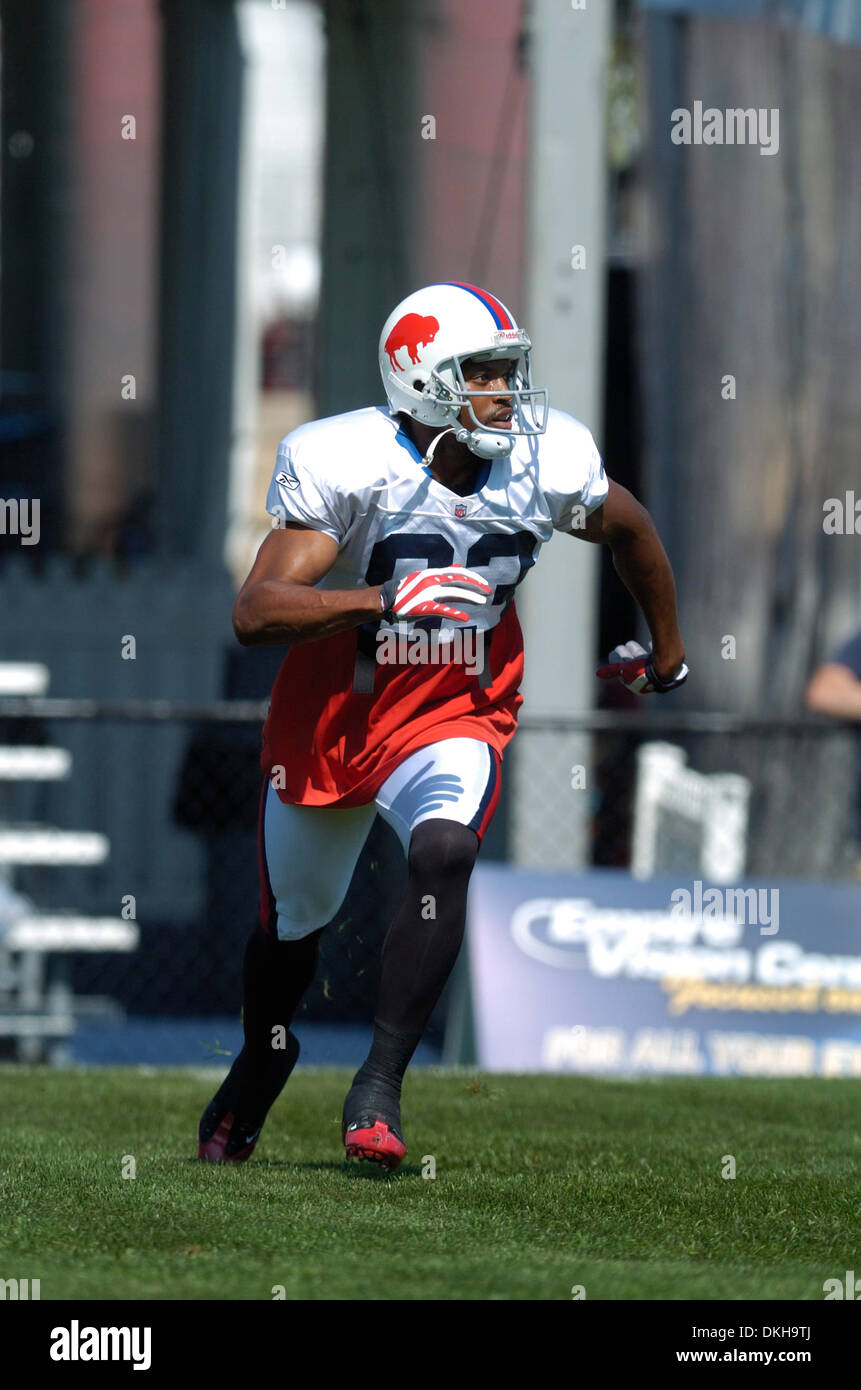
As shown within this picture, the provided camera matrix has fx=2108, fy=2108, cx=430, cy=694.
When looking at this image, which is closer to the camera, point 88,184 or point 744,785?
point 744,785

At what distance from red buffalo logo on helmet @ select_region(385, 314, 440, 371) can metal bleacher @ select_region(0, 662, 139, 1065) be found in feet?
A: 14.6

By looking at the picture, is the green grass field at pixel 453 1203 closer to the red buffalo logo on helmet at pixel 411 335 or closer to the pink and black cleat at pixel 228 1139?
the pink and black cleat at pixel 228 1139

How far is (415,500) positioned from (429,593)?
1.07ft

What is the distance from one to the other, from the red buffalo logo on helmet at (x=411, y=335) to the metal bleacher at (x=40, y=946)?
447 cm

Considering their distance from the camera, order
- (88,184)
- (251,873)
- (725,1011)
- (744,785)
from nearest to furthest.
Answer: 1. (725,1011)
2. (744,785)
3. (251,873)
4. (88,184)

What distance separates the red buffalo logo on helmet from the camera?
14.3ft

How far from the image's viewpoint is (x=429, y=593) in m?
4.02

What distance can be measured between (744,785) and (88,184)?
5.86m

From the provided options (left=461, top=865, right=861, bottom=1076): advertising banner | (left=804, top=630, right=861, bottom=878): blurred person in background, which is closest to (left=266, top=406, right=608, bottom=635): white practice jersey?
(left=461, top=865, right=861, bottom=1076): advertising banner

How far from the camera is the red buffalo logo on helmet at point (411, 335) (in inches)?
171

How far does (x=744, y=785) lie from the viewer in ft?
29.7
